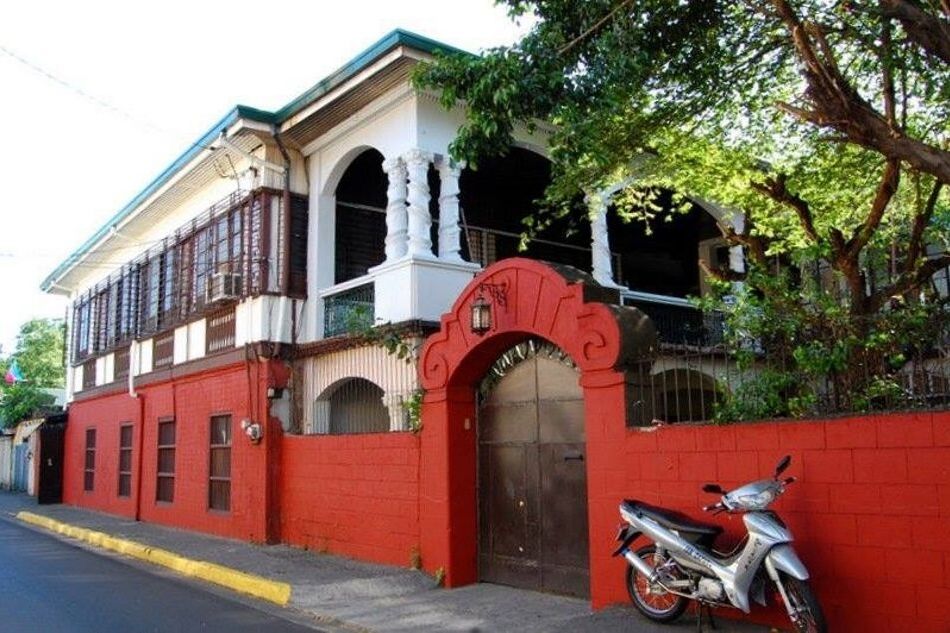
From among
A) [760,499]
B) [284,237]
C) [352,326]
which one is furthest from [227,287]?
[760,499]

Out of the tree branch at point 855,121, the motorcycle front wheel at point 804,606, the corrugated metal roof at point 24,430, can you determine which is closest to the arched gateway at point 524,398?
the motorcycle front wheel at point 804,606

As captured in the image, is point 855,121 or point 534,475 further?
point 534,475

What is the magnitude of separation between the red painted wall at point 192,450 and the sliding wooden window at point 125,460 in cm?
17

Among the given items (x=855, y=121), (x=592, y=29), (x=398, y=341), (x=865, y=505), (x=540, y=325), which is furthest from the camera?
(x=398, y=341)

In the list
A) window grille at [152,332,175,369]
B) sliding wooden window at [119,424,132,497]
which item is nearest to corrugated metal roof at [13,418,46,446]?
sliding wooden window at [119,424,132,497]

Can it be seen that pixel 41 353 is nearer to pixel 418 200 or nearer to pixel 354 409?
pixel 354 409

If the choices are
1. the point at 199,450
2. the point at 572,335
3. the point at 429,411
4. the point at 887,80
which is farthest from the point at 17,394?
the point at 887,80

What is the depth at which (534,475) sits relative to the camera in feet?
29.1

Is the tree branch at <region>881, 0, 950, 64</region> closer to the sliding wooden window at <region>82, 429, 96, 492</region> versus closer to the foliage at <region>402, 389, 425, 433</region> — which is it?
the foliage at <region>402, 389, 425, 433</region>

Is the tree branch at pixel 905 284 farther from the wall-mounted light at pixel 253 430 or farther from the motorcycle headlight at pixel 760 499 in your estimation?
the wall-mounted light at pixel 253 430

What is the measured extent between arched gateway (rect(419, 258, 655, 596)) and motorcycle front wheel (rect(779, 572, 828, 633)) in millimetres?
1974

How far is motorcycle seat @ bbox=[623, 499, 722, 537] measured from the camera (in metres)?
6.52

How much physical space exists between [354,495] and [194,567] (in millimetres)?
2303

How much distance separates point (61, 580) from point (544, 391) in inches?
256
